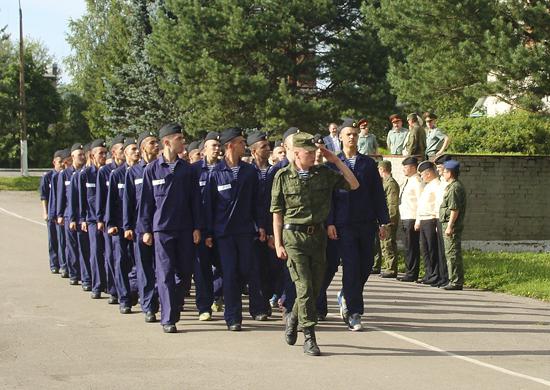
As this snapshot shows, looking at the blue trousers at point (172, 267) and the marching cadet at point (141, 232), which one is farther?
the marching cadet at point (141, 232)

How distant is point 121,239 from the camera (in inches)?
492

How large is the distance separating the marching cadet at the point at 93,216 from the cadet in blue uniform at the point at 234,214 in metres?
2.81

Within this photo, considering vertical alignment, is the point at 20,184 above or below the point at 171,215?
above

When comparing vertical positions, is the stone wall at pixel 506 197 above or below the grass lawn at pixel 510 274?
above

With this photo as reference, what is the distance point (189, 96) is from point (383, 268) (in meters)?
19.4

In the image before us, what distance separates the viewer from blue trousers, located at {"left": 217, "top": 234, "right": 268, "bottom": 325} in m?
10.8

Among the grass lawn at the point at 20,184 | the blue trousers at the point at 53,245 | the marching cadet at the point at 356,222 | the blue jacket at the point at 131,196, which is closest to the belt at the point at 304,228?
the marching cadet at the point at 356,222

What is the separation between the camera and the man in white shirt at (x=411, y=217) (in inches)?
631

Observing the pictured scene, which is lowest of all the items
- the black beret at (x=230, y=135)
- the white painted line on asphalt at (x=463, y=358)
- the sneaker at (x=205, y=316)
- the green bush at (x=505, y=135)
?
the white painted line on asphalt at (x=463, y=358)

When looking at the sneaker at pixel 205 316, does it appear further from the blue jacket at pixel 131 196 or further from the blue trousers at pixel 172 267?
the blue jacket at pixel 131 196

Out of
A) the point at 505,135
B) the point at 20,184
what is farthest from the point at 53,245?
the point at 20,184

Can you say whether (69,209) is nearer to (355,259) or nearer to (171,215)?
(171,215)

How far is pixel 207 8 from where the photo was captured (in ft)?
110

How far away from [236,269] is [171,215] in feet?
3.01
